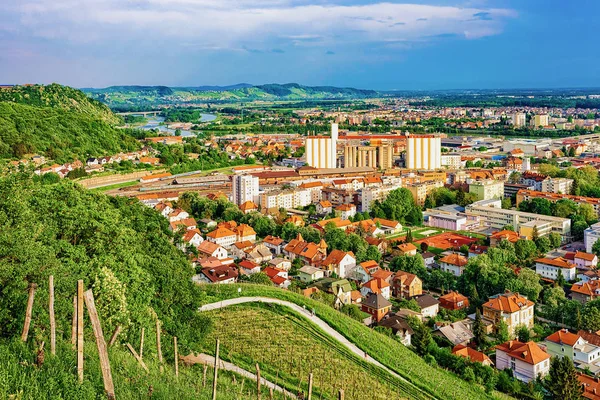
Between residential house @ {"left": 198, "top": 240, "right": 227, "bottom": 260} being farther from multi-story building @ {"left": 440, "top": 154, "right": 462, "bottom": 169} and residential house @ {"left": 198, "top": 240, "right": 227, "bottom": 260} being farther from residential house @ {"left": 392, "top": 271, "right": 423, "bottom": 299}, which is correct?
multi-story building @ {"left": 440, "top": 154, "right": 462, "bottom": 169}

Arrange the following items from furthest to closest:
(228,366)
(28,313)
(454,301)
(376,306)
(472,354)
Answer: (454,301)
(376,306)
(472,354)
(228,366)
(28,313)

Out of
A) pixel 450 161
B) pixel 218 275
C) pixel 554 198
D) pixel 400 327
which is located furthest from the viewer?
pixel 450 161

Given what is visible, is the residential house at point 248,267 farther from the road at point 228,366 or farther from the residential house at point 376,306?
the road at point 228,366

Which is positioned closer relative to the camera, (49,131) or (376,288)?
(376,288)

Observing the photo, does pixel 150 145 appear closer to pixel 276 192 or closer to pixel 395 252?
pixel 276 192

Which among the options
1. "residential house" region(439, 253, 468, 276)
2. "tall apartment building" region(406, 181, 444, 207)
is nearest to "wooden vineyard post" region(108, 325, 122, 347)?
"residential house" region(439, 253, 468, 276)

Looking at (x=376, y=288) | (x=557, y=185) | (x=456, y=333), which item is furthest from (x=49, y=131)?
(x=456, y=333)

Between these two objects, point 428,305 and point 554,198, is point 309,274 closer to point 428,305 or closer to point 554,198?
point 428,305
